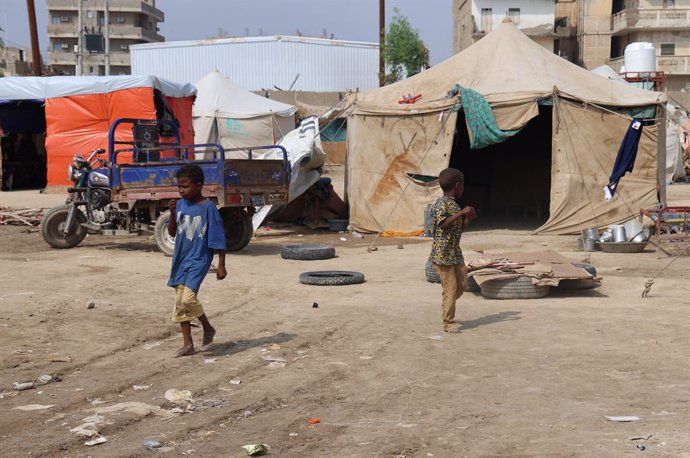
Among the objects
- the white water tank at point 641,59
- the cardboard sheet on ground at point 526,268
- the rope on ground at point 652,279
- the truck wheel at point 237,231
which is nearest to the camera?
the cardboard sheet on ground at point 526,268

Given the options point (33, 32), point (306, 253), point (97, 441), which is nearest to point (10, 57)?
point (33, 32)

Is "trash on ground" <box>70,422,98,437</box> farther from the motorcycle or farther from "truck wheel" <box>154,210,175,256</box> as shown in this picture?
the motorcycle

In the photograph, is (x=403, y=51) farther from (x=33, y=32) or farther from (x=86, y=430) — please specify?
(x=86, y=430)

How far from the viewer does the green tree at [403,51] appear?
2172 inches

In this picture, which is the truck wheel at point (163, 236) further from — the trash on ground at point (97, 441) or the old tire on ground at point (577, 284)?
the trash on ground at point (97, 441)

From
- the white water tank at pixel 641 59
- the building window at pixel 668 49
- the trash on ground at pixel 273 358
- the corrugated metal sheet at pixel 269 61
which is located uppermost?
the building window at pixel 668 49

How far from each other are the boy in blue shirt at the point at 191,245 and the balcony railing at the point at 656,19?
53.2 metres

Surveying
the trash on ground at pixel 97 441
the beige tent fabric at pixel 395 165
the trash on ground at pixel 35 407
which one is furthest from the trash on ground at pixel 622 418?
the beige tent fabric at pixel 395 165

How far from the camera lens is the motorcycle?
12.5 meters

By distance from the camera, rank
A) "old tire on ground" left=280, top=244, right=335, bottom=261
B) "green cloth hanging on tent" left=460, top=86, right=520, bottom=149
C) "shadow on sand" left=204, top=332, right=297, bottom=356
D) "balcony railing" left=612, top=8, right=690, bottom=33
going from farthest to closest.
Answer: "balcony railing" left=612, top=8, right=690, bottom=33 < "green cloth hanging on tent" left=460, top=86, right=520, bottom=149 < "old tire on ground" left=280, top=244, right=335, bottom=261 < "shadow on sand" left=204, top=332, right=297, bottom=356

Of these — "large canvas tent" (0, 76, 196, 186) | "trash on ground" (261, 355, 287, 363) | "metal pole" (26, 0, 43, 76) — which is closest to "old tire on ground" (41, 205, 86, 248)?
"trash on ground" (261, 355, 287, 363)

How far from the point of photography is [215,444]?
451cm

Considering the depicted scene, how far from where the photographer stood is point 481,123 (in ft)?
49.1

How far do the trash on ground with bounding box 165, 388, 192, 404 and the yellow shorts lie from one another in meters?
1.03
